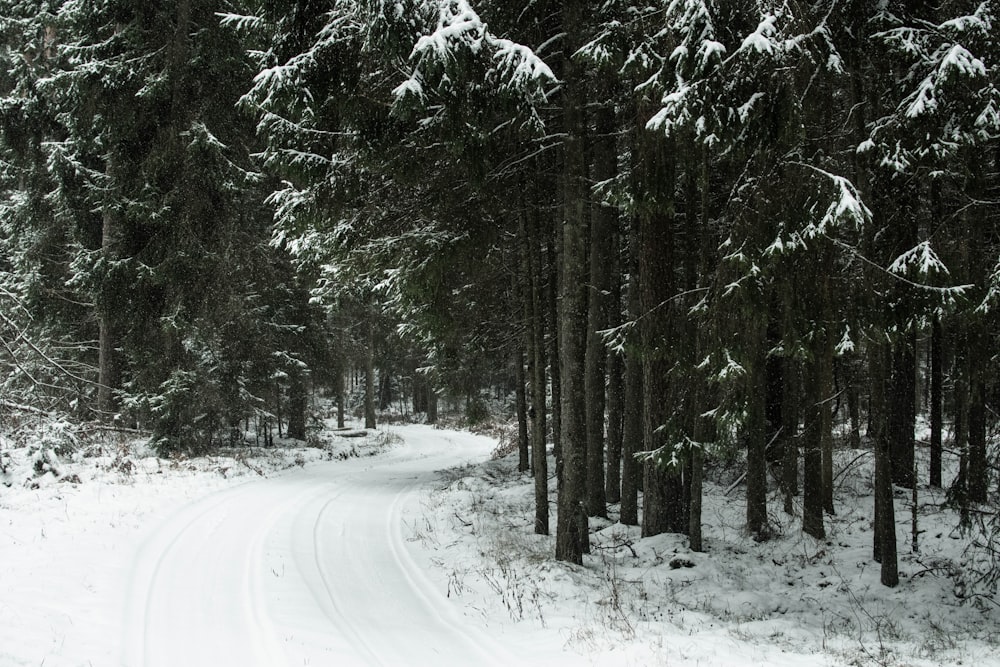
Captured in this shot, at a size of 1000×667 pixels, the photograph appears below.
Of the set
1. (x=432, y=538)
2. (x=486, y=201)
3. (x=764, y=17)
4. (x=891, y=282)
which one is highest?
(x=764, y=17)

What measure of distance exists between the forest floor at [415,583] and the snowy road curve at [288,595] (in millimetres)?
30

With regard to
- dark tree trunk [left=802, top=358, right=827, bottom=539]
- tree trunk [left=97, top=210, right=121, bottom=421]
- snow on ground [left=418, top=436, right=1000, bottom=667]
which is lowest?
snow on ground [left=418, top=436, right=1000, bottom=667]

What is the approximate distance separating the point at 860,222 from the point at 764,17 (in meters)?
2.34

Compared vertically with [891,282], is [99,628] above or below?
below

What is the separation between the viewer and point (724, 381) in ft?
21.6

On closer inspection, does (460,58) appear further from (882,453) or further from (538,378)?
(882,453)

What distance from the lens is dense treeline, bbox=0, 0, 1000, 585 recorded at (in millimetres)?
6348

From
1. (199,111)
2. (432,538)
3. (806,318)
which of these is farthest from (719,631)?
(199,111)

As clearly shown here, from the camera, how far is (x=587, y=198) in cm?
1103

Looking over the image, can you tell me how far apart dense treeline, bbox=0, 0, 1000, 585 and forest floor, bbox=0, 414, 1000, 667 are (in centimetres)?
80

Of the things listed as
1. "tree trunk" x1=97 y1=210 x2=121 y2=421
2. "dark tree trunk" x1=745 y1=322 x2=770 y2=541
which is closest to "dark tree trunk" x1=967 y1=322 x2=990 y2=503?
"dark tree trunk" x1=745 y1=322 x2=770 y2=541

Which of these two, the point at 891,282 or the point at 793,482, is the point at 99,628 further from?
the point at 793,482

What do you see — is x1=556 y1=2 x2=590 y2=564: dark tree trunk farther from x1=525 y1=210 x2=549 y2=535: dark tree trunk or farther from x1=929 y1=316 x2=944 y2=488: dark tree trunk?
x1=929 y1=316 x2=944 y2=488: dark tree trunk

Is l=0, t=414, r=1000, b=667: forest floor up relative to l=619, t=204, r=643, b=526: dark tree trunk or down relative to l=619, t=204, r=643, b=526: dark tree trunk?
down
